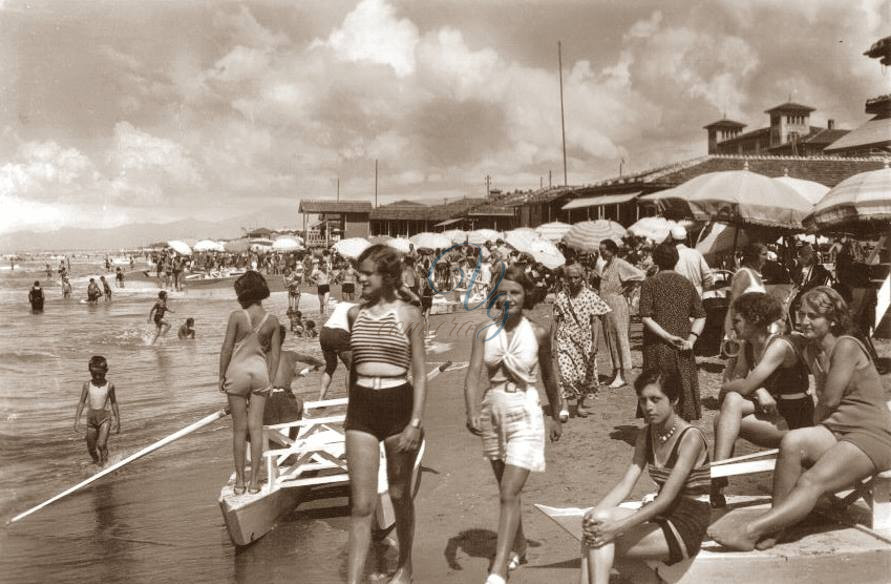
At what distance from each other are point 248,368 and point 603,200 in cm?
2792

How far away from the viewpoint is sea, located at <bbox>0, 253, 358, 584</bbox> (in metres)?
5.43

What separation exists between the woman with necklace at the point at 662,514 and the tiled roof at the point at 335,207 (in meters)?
61.5

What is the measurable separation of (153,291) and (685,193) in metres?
43.8

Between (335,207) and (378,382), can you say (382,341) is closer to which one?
(378,382)

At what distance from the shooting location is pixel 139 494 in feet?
25.1

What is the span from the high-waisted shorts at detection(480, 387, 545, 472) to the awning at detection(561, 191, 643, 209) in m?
25.6

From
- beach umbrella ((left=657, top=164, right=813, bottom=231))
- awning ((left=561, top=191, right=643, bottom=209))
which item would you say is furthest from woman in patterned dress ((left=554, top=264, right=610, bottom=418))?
awning ((left=561, top=191, right=643, bottom=209))

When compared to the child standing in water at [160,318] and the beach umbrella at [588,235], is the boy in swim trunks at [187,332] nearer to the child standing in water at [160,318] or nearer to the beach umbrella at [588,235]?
the child standing in water at [160,318]

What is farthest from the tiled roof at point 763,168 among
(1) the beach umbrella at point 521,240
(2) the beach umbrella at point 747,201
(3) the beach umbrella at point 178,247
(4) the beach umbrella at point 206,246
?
(3) the beach umbrella at point 178,247

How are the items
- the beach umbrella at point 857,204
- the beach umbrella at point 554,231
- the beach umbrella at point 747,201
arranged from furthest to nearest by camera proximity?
the beach umbrella at point 554,231
the beach umbrella at point 747,201
the beach umbrella at point 857,204

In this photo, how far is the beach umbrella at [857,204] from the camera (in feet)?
25.8

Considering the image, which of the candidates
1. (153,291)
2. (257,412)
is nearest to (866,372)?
(257,412)

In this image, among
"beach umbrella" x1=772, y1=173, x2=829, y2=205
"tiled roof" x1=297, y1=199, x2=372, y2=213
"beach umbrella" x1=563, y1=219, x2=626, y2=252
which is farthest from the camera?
"tiled roof" x1=297, y1=199, x2=372, y2=213

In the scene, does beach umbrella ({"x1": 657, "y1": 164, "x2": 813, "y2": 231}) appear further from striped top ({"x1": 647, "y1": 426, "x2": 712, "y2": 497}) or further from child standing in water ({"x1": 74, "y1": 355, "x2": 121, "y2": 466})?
child standing in water ({"x1": 74, "y1": 355, "x2": 121, "y2": 466})
